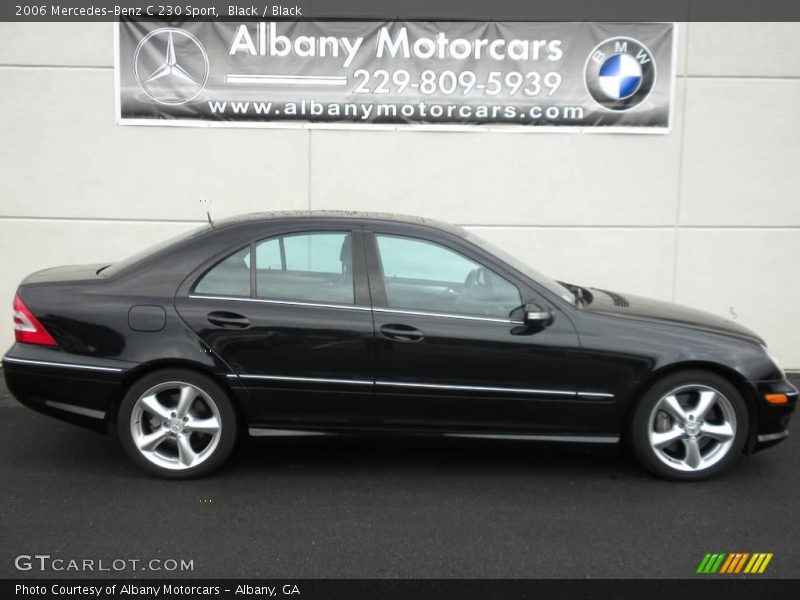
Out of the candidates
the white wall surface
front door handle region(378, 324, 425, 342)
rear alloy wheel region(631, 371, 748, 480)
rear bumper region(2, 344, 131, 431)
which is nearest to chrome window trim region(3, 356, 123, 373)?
rear bumper region(2, 344, 131, 431)

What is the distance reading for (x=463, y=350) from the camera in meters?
4.53

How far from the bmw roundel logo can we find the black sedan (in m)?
3.37

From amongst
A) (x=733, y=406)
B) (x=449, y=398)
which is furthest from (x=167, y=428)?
(x=733, y=406)

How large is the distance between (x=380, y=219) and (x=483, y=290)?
28.9 inches

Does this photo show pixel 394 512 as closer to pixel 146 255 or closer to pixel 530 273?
pixel 530 273

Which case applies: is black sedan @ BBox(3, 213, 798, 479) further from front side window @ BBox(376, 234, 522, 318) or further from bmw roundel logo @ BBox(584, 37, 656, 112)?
bmw roundel logo @ BBox(584, 37, 656, 112)

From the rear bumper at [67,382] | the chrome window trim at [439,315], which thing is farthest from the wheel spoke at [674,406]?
the rear bumper at [67,382]

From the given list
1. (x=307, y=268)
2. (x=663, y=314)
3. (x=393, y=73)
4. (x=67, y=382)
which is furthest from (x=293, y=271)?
(x=393, y=73)

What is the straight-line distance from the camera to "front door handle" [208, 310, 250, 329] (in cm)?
453

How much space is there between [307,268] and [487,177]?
3243 millimetres

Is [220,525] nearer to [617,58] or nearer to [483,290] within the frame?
[483,290]

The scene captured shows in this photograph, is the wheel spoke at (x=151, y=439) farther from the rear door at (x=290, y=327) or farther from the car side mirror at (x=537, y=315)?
the car side mirror at (x=537, y=315)

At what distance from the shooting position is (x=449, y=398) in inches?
180

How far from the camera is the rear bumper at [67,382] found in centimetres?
452
